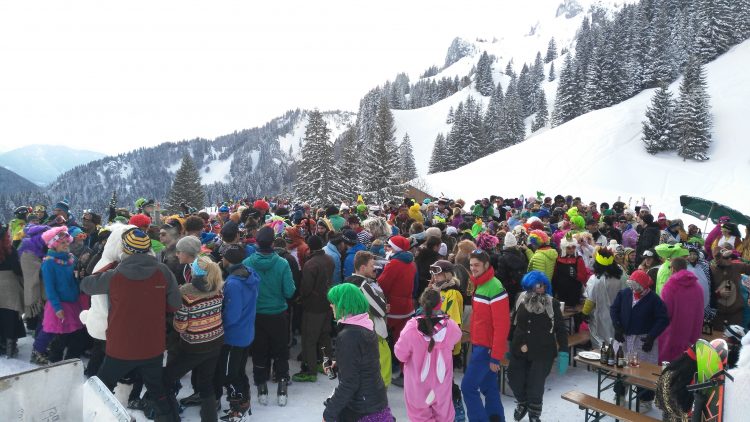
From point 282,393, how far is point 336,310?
2280 mm

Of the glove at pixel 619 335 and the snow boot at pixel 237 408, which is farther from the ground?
the glove at pixel 619 335

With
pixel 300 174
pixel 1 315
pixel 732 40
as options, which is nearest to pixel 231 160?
pixel 300 174

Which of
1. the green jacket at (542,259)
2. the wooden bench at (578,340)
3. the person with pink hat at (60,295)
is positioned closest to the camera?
the person with pink hat at (60,295)

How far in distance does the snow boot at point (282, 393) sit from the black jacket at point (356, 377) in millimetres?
1976

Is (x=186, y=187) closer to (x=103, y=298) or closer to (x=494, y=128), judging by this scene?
(x=103, y=298)

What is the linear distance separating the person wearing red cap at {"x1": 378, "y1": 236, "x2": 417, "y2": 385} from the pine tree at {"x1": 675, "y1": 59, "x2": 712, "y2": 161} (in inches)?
1451

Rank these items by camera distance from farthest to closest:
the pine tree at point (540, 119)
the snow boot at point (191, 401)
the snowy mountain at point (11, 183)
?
the snowy mountain at point (11, 183) < the pine tree at point (540, 119) < the snow boot at point (191, 401)

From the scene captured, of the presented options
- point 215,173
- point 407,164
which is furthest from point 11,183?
point 407,164

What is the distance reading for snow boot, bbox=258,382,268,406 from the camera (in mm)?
5023

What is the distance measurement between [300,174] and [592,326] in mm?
35728

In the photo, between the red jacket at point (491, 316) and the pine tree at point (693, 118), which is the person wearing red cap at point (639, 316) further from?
the pine tree at point (693, 118)

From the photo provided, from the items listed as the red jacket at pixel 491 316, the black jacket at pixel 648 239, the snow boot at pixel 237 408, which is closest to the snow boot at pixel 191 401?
the snow boot at pixel 237 408

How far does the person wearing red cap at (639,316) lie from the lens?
5.06 m

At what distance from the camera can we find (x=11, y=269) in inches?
225
